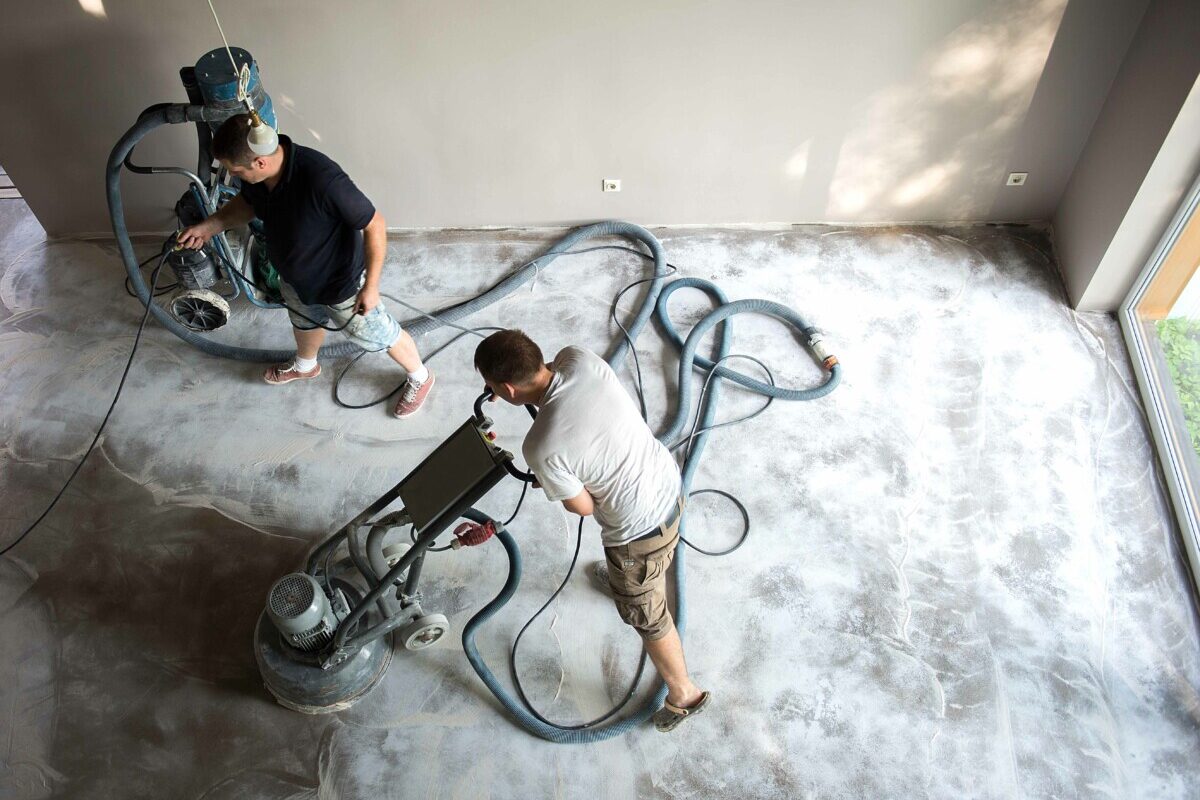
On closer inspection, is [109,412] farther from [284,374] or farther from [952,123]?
[952,123]

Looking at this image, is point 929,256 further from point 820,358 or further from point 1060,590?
point 1060,590

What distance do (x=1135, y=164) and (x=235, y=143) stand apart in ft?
10.3

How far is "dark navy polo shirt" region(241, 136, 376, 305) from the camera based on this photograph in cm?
275

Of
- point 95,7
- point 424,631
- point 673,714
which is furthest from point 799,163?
point 95,7

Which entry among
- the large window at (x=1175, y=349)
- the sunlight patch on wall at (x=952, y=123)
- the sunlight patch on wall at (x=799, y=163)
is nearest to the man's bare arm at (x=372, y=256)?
the sunlight patch on wall at (x=799, y=163)

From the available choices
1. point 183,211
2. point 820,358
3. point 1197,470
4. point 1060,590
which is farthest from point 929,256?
point 183,211

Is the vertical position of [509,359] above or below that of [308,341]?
above

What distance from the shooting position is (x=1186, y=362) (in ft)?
11.1

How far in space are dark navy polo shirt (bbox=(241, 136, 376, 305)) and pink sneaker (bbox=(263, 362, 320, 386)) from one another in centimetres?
67

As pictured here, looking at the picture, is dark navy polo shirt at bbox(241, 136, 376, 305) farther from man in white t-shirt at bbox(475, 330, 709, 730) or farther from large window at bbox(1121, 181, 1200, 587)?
large window at bbox(1121, 181, 1200, 587)

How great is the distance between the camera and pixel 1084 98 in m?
3.54

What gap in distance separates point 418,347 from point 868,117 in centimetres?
208

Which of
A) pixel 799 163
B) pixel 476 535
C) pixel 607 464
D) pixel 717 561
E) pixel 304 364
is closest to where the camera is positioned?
pixel 607 464

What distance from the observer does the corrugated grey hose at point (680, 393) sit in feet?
9.05
